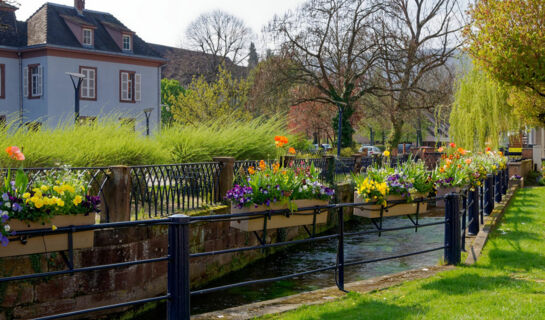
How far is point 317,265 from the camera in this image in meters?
12.7

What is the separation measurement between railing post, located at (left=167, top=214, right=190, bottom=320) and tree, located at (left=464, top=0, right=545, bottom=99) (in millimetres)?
11923

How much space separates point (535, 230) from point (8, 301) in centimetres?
927

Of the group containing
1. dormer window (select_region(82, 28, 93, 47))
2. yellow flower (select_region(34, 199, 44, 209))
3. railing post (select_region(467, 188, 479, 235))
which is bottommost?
railing post (select_region(467, 188, 479, 235))

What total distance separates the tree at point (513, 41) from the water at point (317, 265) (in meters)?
4.73

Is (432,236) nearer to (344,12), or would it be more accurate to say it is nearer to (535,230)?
(535,230)

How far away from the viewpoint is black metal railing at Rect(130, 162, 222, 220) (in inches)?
426

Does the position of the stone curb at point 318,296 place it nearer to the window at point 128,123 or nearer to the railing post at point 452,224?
the railing post at point 452,224

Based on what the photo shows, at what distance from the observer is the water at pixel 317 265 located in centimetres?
1027

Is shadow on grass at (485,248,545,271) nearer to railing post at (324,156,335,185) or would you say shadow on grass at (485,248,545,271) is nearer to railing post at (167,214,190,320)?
railing post at (167,214,190,320)

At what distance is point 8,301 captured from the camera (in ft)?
25.6

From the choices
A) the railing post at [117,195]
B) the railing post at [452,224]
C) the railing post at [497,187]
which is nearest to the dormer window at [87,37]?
the railing post at [497,187]

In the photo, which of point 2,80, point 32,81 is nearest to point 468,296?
point 32,81

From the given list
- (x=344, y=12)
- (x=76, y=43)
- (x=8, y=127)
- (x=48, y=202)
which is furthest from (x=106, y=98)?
(x=48, y=202)

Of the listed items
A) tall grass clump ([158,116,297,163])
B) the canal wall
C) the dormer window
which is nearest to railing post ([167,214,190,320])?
the canal wall
